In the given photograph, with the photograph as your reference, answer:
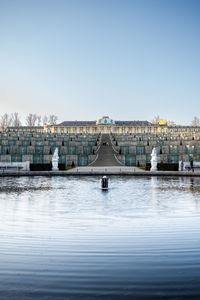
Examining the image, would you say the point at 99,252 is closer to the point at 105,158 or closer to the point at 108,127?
the point at 105,158

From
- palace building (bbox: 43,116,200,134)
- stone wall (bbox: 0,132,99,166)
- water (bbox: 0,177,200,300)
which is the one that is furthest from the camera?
palace building (bbox: 43,116,200,134)

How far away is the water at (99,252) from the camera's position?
5.59 metres

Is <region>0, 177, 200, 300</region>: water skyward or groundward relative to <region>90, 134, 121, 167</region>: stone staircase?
groundward

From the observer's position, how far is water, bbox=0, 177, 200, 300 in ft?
18.3

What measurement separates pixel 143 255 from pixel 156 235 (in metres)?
1.92

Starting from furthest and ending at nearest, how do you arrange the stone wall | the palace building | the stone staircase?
1. the palace building
2. the stone staircase
3. the stone wall

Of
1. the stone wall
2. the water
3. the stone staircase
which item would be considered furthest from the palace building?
the water

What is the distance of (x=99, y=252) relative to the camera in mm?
7695

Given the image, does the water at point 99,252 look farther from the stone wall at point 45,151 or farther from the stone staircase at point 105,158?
the stone staircase at point 105,158

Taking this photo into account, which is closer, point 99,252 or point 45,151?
point 99,252

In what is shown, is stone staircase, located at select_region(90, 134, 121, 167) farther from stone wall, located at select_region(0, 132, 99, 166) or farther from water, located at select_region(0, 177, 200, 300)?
water, located at select_region(0, 177, 200, 300)

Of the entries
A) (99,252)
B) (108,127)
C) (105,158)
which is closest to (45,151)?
(105,158)

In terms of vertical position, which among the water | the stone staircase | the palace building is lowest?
the water

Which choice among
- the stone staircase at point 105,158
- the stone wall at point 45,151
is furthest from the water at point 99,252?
the stone staircase at point 105,158
